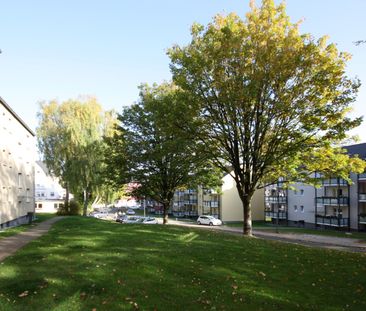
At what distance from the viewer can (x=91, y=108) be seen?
43.3 metres

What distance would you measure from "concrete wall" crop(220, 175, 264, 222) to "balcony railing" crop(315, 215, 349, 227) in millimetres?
16995

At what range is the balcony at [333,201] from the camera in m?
47.1

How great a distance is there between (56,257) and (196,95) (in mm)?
11900

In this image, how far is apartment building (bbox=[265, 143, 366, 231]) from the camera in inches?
1789

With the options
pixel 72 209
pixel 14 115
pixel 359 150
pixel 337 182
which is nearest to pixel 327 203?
pixel 337 182

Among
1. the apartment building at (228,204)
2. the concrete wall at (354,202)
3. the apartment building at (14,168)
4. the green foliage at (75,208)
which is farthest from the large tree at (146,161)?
the apartment building at (228,204)

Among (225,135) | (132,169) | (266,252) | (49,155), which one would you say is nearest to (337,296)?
(266,252)

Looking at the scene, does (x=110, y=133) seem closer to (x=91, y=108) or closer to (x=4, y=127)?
(x=91, y=108)

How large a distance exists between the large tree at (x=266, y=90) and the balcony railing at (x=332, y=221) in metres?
29.6

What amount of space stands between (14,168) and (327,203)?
40.1 meters

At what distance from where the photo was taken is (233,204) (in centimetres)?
6781

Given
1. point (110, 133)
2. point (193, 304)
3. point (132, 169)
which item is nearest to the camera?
point (193, 304)

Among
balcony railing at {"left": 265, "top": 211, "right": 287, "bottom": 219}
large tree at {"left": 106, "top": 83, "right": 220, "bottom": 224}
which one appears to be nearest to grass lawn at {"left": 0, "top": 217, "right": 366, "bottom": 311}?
large tree at {"left": 106, "top": 83, "right": 220, "bottom": 224}

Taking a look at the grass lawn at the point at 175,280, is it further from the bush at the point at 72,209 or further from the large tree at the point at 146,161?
the bush at the point at 72,209
